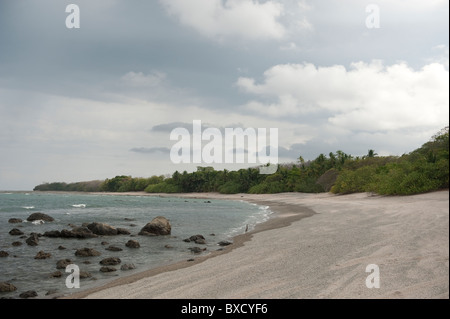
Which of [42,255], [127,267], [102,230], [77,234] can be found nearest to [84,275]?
[127,267]

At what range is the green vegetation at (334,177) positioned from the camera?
2734 centimetres

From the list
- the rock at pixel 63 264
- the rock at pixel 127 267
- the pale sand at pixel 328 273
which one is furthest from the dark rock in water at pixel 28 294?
the rock at pixel 63 264

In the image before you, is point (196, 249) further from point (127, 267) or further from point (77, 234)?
point (77, 234)

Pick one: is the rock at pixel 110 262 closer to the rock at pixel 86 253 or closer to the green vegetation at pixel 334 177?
the rock at pixel 86 253

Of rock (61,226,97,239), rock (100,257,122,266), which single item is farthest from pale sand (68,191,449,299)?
rock (61,226,97,239)

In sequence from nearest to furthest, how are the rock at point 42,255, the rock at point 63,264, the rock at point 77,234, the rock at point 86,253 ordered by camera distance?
the rock at point 63,264, the rock at point 42,255, the rock at point 86,253, the rock at point 77,234

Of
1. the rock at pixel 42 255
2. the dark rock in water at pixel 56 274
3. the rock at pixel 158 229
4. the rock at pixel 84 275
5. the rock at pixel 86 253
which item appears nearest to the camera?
the rock at pixel 84 275

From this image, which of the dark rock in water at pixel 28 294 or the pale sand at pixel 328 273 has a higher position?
the pale sand at pixel 328 273

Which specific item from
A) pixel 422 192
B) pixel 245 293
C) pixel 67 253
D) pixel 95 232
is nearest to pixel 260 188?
pixel 422 192

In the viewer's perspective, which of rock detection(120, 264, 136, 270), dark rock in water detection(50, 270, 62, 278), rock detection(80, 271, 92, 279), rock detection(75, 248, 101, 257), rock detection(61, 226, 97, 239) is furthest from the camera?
rock detection(61, 226, 97, 239)

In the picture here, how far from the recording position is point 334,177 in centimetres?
7238

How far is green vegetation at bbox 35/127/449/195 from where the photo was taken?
2734 centimetres

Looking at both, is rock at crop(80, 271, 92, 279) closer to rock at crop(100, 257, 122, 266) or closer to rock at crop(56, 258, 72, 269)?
rock at crop(100, 257, 122, 266)
